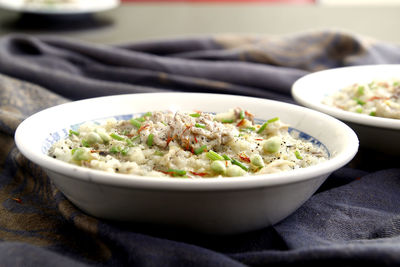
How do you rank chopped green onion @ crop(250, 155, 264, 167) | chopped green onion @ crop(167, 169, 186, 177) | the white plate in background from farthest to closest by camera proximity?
the white plate in background → chopped green onion @ crop(250, 155, 264, 167) → chopped green onion @ crop(167, 169, 186, 177)

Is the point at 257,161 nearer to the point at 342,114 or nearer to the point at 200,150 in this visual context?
the point at 200,150

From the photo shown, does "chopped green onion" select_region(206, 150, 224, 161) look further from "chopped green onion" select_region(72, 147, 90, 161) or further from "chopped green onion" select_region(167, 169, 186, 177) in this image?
"chopped green onion" select_region(72, 147, 90, 161)

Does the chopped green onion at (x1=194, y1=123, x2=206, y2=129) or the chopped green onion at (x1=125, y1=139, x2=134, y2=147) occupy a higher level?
the chopped green onion at (x1=194, y1=123, x2=206, y2=129)

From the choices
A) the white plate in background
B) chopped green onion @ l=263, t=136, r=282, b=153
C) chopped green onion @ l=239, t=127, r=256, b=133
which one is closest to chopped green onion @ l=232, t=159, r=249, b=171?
chopped green onion @ l=263, t=136, r=282, b=153

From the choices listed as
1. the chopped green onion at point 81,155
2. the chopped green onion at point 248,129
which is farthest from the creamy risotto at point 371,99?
the chopped green onion at point 81,155

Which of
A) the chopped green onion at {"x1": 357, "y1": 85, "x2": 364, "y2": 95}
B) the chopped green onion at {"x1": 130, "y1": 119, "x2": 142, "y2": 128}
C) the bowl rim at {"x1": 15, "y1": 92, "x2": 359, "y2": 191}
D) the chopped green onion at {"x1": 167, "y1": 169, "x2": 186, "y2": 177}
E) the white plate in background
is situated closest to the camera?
the bowl rim at {"x1": 15, "y1": 92, "x2": 359, "y2": 191}

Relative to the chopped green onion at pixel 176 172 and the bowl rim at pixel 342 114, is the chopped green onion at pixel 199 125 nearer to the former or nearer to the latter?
the chopped green onion at pixel 176 172
